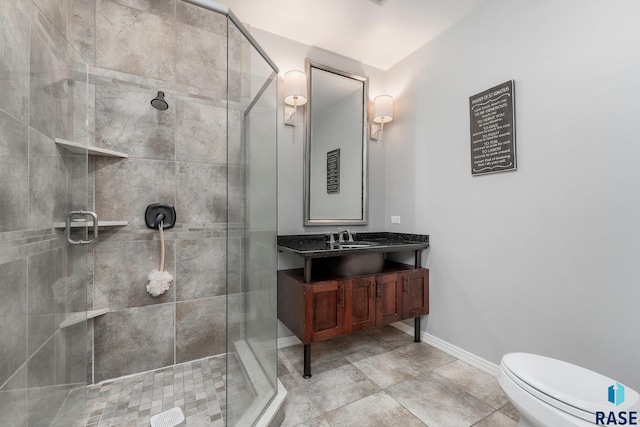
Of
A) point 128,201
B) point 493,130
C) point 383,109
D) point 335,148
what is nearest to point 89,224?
point 128,201

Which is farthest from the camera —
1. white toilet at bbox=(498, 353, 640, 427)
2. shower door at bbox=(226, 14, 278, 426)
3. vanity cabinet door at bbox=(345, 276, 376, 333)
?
vanity cabinet door at bbox=(345, 276, 376, 333)

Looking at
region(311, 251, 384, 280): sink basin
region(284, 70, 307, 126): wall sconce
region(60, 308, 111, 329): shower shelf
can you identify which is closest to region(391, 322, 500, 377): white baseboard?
region(311, 251, 384, 280): sink basin

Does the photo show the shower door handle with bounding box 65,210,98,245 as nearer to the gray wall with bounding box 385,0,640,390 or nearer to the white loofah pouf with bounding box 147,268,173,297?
the white loofah pouf with bounding box 147,268,173,297

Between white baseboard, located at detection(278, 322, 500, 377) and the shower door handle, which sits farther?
white baseboard, located at detection(278, 322, 500, 377)

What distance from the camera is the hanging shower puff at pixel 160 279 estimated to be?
5.98 ft

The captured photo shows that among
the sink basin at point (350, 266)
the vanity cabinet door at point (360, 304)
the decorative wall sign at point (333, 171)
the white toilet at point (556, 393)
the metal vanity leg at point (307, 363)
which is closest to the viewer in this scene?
the white toilet at point (556, 393)

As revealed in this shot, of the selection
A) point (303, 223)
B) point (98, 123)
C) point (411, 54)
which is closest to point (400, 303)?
point (303, 223)

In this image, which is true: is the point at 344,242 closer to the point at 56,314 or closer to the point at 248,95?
the point at 248,95

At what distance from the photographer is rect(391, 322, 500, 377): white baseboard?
192 centimetres

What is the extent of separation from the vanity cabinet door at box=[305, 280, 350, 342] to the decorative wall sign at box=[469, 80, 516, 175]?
1.36 metres

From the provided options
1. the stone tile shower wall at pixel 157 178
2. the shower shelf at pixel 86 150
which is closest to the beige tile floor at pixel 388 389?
the stone tile shower wall at pixel 157 178

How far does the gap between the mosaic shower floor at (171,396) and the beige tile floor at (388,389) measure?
0.41 metres

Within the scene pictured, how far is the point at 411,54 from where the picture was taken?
260 centimetres

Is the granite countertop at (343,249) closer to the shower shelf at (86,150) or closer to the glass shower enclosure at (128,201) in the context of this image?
the glass shower enclosure at (128,201)
